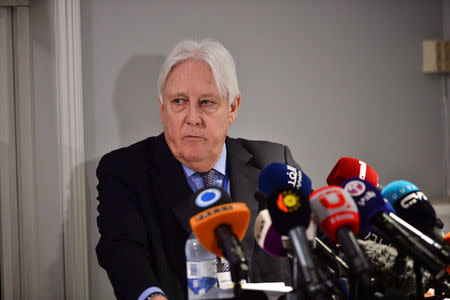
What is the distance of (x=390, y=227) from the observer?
0.79 metres

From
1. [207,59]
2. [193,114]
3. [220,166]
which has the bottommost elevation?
[220,166]

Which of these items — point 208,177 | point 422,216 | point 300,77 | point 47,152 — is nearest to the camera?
point 422,216

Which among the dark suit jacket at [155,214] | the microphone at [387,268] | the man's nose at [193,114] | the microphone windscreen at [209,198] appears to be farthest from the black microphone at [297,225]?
the man's nose at [193,114]

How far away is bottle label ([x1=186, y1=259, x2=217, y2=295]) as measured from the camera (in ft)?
2.86

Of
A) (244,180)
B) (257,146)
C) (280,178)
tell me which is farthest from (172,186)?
(280,178)

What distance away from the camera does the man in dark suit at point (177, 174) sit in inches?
54.0

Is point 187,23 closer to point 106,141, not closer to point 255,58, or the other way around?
point 255,58

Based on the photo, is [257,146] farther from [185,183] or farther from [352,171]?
[352,171]

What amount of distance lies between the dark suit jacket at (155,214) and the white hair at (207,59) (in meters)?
0.27

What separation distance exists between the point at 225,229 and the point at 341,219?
0.67 feet

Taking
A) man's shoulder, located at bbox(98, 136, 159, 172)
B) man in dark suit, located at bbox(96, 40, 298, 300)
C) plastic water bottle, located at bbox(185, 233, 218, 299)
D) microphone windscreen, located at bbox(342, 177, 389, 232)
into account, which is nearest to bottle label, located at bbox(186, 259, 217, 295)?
plastic water bottle, located at bbox(185, 233, 218, 299)

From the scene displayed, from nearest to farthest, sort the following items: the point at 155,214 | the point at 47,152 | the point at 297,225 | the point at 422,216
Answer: the point at 297,225 → the point at 422,216 → the point at 155,214 → the point at 47,152

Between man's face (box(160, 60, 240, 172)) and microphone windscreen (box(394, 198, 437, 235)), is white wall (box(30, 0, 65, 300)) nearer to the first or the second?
man's face (box(160, 60, 240, 172))

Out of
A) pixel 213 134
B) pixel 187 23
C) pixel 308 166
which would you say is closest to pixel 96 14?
pixel 187 23
